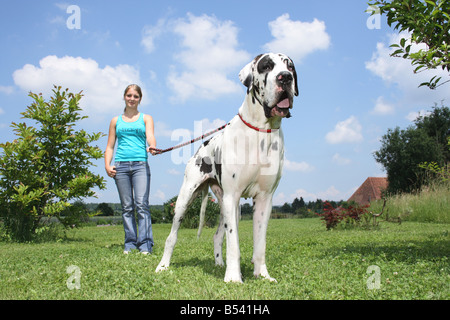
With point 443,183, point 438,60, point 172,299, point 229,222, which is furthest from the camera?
point 443,183

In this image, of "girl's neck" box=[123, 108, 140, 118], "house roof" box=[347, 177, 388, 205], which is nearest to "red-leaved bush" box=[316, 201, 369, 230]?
"girl's neck" box=[123, 108, 140, 118]

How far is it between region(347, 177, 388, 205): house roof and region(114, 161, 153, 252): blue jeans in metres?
30.9

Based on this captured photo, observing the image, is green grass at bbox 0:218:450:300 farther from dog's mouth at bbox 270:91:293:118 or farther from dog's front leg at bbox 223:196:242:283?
dog's mouth at bbox 270:91:293:118

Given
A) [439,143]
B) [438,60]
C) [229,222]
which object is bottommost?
[229,222]

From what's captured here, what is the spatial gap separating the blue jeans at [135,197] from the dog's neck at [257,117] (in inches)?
121

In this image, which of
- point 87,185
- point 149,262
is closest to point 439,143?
point 87,185

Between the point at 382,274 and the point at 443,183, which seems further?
the point at 443,183

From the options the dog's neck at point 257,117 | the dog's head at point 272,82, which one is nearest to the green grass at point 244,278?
the dog's neck at point 257,117

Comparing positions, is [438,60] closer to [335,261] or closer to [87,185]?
[335,261]

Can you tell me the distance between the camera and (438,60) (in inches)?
181

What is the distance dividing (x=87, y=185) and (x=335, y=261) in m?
7.88

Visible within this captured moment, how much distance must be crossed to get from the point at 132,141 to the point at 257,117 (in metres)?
3.28

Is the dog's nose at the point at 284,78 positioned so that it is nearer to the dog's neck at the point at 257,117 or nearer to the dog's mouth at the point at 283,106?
the dog's mouth at the point at 283,106

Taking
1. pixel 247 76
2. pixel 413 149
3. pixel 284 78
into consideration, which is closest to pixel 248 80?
pixel 247 76
